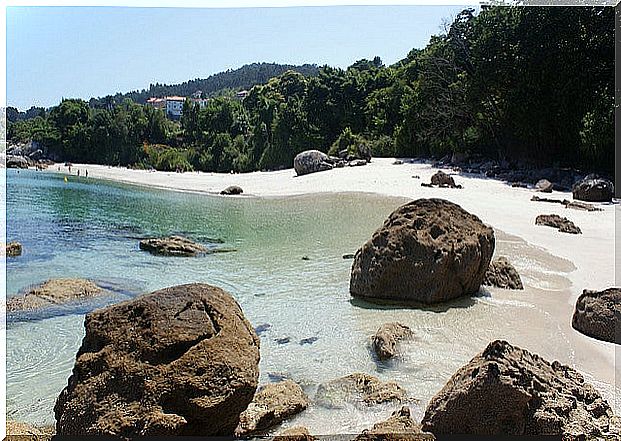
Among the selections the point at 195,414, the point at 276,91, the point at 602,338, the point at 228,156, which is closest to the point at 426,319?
the point at 602,338

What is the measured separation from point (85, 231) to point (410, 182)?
11.0 m

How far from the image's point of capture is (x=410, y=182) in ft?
67.9

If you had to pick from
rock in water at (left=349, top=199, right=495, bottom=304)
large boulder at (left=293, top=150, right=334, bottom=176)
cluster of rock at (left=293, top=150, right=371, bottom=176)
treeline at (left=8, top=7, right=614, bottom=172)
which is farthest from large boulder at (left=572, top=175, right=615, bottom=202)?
large boulder at (left=293, top=150, right=334, bottom=176)

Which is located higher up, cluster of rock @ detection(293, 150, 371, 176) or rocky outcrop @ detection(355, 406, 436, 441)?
cluster of rock @ detection(293, 150, 371, 176)

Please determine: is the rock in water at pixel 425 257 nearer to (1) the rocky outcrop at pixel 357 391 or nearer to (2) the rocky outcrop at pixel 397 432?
(1) the rocky outcrop at pixel 357 391

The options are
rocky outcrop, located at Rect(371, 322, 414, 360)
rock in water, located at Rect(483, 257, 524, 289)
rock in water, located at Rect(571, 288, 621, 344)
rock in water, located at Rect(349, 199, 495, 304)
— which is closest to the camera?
rocky outcrop, located at Rect(371, 322, 414, 360)

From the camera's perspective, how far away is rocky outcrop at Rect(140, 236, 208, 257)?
10.8 metres

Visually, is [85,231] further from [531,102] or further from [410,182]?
[531,102]

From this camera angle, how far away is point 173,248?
10891 mm

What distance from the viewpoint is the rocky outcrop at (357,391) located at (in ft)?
14.5

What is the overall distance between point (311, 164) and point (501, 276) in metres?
19.9

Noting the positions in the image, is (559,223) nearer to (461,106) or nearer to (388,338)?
(388,338)

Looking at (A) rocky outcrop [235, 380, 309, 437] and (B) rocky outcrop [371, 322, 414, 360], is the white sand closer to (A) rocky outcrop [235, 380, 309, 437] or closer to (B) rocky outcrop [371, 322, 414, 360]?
(B) rocky outcrop [371, 322, 414, 360]

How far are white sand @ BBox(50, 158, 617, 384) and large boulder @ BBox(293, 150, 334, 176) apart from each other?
0.62 meters
